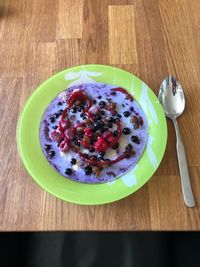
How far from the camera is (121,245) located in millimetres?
723

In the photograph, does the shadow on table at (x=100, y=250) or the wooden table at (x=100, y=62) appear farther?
the shadow on table at (x=100, y=250)

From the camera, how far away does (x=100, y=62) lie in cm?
75

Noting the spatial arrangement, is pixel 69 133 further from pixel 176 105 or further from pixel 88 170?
pixel 176 105

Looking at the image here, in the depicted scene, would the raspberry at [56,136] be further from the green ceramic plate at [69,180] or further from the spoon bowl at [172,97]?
the spoon bowl at [172,97]

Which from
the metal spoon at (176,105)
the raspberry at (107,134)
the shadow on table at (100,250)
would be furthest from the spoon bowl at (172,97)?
the shadow on table at (100,250)

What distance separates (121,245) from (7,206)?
271 millimetres

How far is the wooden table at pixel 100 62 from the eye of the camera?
0.57 metres

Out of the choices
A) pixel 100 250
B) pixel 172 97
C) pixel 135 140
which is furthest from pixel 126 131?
pixel 100 250

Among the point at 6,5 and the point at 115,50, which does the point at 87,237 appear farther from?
the point at 6,5

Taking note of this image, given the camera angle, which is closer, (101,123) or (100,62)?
(101,123)

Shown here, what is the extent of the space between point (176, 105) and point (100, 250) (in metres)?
0.34

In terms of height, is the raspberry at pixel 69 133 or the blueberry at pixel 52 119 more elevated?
the blueberry at pixel 52 119

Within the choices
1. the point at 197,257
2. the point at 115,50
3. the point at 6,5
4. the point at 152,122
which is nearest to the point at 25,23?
the point at 6,5

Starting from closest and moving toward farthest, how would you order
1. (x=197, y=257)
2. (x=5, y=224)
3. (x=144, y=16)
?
(x=5, y=224) → (x=197, y=257) → (x=144, y=16)
